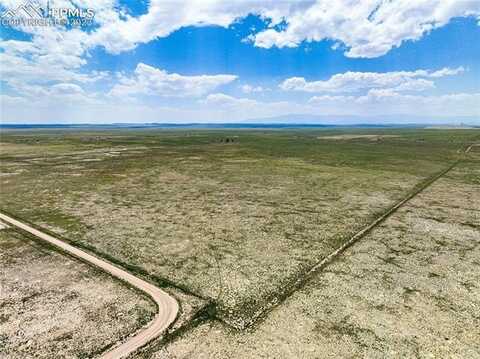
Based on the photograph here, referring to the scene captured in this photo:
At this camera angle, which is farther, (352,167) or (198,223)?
(352,167)

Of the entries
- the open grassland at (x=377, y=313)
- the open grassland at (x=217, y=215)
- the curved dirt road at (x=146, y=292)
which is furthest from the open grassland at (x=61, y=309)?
the open grassland at (x=377, y=313)

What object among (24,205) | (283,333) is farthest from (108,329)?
(24,205)

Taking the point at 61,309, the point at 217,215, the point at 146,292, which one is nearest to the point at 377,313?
the point at 146,292

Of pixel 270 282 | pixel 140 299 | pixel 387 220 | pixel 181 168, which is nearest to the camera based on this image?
pixel 140 299

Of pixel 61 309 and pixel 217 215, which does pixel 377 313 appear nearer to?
pixel 61 309

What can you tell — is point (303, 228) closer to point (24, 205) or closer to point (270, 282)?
point (270, 282)

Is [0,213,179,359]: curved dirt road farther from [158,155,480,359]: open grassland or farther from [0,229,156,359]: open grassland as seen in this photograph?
[158,155,480,359]: open grassland
